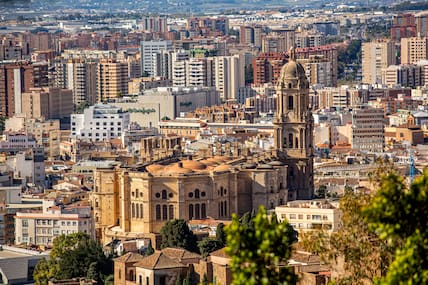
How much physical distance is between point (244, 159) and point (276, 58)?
145 feet

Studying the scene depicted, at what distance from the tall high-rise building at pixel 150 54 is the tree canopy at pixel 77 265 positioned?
53.6m

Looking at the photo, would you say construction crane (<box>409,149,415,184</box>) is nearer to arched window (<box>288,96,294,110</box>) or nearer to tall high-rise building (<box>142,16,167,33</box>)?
arched window (<box>288,96,294,110</box>)

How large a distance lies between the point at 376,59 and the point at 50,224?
50.9 meters

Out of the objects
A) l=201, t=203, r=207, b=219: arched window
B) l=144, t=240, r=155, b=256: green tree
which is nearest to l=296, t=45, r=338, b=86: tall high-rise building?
l=201, t=203, r=207, b=219: arched window

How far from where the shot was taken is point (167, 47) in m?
86.9

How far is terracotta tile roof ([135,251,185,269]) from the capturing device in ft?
81.4

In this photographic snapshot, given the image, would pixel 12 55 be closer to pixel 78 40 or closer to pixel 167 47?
pixel 167 47

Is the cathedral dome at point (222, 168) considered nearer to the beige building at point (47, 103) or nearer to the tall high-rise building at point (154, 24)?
the beige building at point (47, 103)

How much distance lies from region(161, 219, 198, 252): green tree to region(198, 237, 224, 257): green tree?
796mm

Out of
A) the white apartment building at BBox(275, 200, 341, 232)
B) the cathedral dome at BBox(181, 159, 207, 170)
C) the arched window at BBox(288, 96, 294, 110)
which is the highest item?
the arched window at BBox(288, 96, 294, 110)

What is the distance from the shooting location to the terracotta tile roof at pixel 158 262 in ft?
81.4

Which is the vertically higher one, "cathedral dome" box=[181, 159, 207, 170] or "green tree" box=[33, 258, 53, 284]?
"cathedral dome" box=[181, 159, 207, 170]

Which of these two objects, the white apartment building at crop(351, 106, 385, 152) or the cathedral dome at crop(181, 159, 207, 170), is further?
the white apartment building at crop(351, 106, 385, 152)

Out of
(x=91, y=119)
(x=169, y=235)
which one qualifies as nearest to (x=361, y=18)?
(x=91, y=119)
